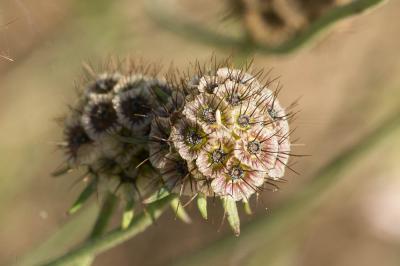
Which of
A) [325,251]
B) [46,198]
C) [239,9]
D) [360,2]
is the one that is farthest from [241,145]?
[325,251]

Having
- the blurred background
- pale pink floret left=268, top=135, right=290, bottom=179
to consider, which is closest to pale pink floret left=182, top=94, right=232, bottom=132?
pale pink floret left=268, top=135, right=290, bottom=179

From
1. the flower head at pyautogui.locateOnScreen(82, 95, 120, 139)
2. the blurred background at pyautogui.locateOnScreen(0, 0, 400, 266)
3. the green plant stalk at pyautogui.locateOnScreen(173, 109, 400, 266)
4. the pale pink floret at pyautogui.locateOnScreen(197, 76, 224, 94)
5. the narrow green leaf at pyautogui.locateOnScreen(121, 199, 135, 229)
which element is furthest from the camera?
the blurred background at pyautogui.locateOnScreen(0, 0, 400, 266)

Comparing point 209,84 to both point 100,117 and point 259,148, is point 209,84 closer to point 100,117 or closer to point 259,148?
point 259,148

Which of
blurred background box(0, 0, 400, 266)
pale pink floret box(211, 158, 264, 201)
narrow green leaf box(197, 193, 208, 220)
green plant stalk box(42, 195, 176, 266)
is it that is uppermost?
blurred background box(0, 0, 400, 266)

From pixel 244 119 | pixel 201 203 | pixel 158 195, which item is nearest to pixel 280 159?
pixel 244 119

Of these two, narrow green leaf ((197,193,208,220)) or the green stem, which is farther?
the green stem

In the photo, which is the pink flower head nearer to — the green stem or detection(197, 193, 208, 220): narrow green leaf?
detection(197, 193, 208, 220): narrow green leaf

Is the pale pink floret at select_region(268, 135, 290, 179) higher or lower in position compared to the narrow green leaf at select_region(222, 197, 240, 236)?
higher

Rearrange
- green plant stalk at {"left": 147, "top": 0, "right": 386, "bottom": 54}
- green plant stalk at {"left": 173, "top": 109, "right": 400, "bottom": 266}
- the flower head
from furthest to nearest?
green plant stalk at {"left": 173, "top": 109, "right": 400, "bottom": 266} → green plant stalk at {"left": 147, "top": 0, "right": 386, "bottom": 54} → the flower head
